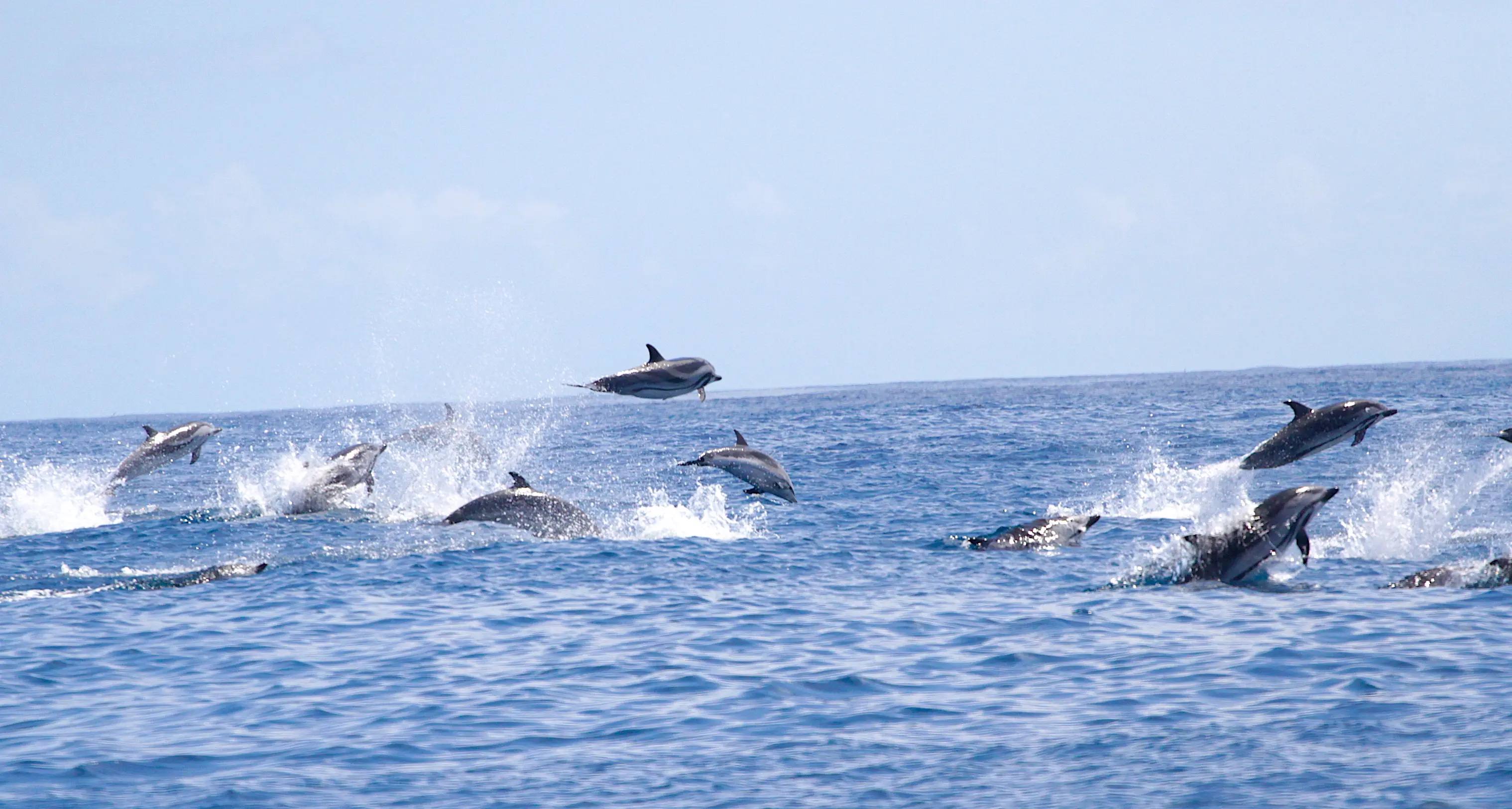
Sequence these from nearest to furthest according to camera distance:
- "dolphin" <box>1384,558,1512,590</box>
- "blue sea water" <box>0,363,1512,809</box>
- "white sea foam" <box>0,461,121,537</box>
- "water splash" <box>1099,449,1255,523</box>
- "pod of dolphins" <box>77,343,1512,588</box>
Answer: "blue sea water" <box>0,363,1512,809</box> < "pod of dolphins" <box>77,343,1512,588</box> < "dolphin" <box>1384,558,1512,590</box> < "water splash" <box>1099,449,1255,523</box> < "white sea foam" <box>0,461,121,537</box>

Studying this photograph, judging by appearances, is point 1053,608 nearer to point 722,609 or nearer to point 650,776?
point 722,609

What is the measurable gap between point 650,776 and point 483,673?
3.31 meters

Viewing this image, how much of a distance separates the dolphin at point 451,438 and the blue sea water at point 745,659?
1947 mm

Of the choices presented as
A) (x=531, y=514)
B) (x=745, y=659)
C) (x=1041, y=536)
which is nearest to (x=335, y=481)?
(x=531, y=514)

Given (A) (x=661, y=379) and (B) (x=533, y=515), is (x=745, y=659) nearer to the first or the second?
(A) (x=661, y=379)

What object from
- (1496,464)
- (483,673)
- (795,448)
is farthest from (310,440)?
(483,673)

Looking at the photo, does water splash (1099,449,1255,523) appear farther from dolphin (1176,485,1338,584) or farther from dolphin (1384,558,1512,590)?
dolphin (1176,485,1338,584)

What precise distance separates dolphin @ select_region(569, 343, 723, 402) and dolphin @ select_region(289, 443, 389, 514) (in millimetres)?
9322

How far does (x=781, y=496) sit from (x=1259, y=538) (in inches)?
246

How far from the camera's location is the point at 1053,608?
13297 millimetres

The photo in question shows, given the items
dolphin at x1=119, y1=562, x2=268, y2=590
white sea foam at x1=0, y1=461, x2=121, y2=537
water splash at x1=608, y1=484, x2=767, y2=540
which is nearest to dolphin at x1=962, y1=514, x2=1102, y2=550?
water splash at x1=608, y1=484, x2=767, y2=540

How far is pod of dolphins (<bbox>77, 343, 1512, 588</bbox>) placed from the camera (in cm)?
1352

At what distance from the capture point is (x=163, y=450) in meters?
21.8

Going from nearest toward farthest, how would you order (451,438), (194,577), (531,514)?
(194,577) < (531,514) < (451,438)
